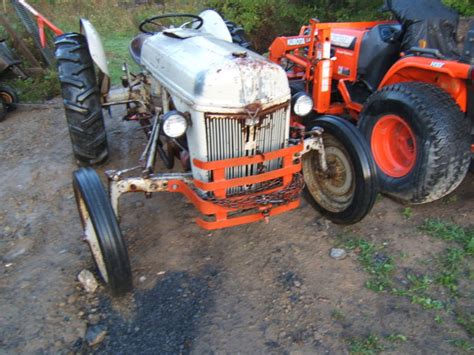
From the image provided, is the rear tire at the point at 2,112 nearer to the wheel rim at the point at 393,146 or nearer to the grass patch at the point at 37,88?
the grass patch at the point at 37,88

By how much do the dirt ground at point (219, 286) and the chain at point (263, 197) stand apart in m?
0.55

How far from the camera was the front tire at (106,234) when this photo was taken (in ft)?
8.57

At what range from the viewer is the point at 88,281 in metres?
2.96

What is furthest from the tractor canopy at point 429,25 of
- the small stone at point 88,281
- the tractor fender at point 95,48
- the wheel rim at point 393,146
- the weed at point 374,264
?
the small stone at point 88,281

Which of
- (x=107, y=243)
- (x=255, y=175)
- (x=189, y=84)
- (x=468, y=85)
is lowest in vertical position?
(x=107, y=243)

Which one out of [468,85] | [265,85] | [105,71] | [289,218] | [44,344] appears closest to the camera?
[44,344]

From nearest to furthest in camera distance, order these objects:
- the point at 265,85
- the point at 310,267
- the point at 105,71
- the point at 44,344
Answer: the point at 44,344 → the point at 265,85 → the point at 310,267 → the point at 105,71

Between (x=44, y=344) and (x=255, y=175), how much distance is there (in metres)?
1.59

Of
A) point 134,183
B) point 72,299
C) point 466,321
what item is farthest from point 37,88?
point 466,321

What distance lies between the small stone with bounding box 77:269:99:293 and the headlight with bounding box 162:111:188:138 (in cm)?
112

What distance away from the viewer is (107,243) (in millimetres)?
2605

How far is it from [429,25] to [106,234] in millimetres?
3256

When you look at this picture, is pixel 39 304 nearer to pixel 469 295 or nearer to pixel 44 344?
pixel 44 344

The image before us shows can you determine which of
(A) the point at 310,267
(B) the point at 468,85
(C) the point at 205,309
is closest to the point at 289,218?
(A) the point at 310,267
